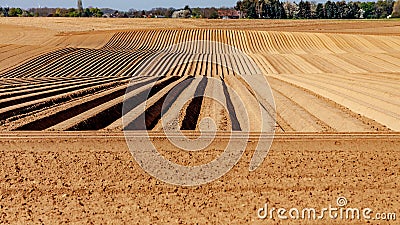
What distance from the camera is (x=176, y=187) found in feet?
19.8

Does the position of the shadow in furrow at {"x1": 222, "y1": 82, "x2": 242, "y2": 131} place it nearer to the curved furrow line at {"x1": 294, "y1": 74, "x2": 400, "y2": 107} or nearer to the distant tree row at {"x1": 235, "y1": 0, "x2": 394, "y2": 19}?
the curved furrow line at {"x1": 294, "y1": 74, "x2": 400, "y2": 107}

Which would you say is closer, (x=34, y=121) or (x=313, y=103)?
(x=34, y=121)

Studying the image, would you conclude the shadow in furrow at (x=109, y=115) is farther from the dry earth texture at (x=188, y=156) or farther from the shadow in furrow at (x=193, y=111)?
the shadow in furrow at (x=193, y=111)

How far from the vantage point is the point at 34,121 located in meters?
9.13

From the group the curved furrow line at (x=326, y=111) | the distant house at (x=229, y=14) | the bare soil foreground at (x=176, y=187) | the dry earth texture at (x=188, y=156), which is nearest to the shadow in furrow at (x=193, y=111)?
the dry earth texture at (x=188, y=156)

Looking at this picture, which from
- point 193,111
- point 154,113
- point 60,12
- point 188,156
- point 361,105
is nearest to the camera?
point 188,156

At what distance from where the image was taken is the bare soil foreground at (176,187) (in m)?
5.39

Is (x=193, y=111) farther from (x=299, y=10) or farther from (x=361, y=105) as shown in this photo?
(x=299, y=10)

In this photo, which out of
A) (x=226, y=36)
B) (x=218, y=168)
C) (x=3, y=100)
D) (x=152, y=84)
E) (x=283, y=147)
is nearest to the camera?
(x=218, y=168)

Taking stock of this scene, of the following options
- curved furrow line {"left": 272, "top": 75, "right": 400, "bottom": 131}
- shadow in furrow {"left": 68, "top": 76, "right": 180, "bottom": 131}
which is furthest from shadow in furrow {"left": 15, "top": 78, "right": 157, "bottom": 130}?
curved furrow line {"left": 272, "top": 75, "right": 400, "bottom": 131}

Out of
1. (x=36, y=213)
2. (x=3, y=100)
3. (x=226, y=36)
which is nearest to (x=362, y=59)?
(x=226, y=36)

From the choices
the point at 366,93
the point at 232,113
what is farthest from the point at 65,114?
the point at 366,93

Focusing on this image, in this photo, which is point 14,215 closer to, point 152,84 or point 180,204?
point 180,204

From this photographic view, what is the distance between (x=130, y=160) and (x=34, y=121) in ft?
10.4
